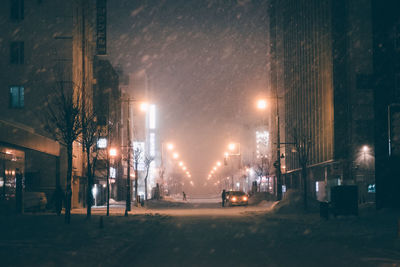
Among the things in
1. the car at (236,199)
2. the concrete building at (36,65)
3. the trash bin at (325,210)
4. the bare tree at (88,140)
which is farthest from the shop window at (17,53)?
the trash bin at (325,210)

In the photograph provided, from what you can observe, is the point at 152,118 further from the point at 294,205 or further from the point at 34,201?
the point at 294,205

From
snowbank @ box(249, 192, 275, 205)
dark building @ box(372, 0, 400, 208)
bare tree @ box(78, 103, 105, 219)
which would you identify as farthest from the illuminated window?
dark building @ box(372, 0, 400, 208)

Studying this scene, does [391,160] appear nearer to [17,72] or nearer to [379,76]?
[379,76]

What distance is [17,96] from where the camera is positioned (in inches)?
1817

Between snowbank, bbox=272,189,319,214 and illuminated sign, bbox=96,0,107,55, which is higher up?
illuminated sign, bbox=96,0,107,55

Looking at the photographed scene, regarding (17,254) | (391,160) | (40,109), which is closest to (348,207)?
(391,160)

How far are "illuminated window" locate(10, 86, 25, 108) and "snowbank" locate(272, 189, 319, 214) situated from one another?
2319cm

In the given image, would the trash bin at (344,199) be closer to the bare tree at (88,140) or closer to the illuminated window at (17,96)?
the bare tree at (88,140)

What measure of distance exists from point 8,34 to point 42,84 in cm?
531

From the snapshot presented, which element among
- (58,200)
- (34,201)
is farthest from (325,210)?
(34,201)

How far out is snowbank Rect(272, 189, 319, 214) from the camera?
37.9 metres

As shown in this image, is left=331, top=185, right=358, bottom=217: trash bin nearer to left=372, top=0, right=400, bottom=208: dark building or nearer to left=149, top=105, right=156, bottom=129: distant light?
left=372, top=0, right=400, bottom=208: dark building

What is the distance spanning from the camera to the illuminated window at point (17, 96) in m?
46.0

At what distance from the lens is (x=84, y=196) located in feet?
177
